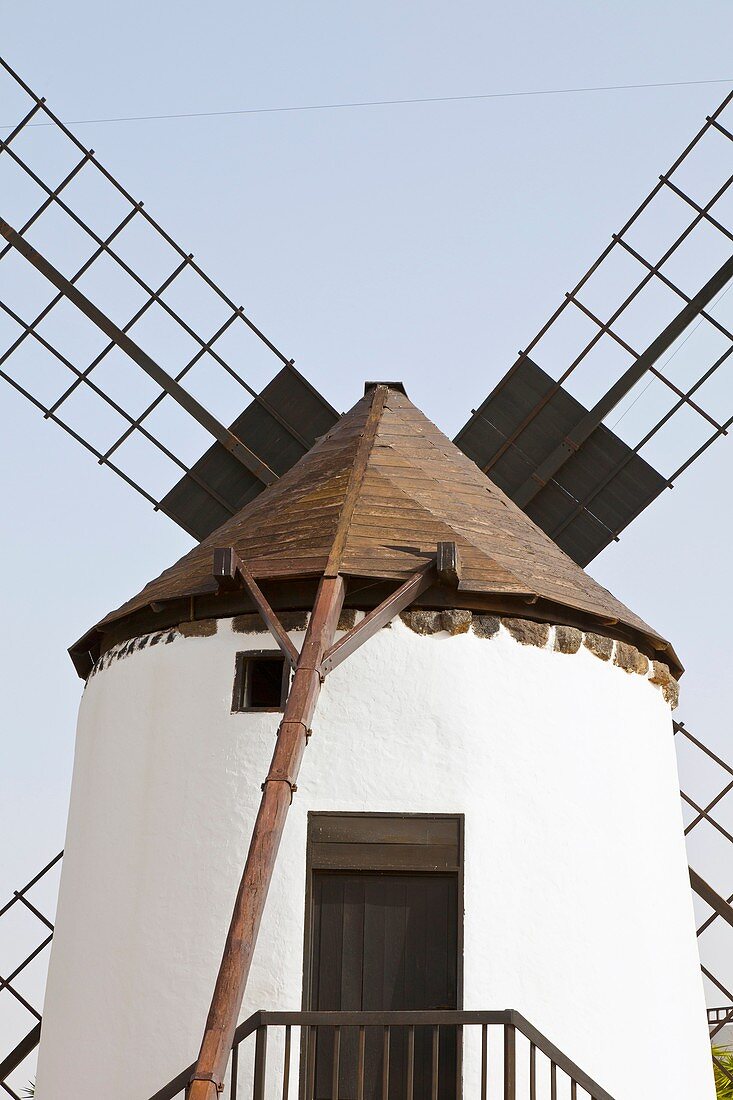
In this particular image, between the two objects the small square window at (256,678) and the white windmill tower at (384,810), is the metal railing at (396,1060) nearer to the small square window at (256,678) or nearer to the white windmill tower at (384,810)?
the white windmill tower at (384,810)

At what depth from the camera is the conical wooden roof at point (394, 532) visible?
8250 millimetres

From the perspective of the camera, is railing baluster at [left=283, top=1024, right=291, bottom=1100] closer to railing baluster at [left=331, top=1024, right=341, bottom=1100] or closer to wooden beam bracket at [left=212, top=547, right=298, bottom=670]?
railing baluster at [left=331, top=1024, right=341, bottom=1100]

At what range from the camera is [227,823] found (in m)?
7.89

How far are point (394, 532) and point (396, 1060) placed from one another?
3.07m

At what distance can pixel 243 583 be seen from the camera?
8.20 meters

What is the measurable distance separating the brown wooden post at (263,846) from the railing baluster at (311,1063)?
100cm

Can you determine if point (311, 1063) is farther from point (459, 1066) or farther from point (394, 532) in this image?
point (394, 532)

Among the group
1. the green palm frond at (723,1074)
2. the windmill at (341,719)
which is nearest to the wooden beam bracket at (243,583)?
the windmill at (341,719)

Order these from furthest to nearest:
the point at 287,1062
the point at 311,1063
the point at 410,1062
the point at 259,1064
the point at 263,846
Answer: the point at 311,1063, the point at 259,1064, the point at 287,1062, the point at 410,1062, the point at 263,846

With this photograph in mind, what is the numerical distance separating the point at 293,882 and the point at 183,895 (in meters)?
0.69

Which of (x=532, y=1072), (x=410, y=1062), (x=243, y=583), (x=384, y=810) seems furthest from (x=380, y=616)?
(x=532, y=1072)

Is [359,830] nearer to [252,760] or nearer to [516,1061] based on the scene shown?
[252,760]

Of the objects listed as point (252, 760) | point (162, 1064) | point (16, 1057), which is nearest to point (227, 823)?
point (252, 760)

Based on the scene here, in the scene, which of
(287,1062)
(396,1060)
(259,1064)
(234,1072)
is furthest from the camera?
(396,1060)
